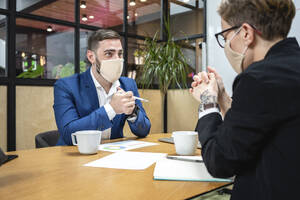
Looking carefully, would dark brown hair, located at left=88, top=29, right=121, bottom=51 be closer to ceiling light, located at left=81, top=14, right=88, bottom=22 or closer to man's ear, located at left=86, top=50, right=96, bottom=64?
man's ear, located at left=86, top=50, right=96, bottom=64

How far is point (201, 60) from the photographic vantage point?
4.04 metres

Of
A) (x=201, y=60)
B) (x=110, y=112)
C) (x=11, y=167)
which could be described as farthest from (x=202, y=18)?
(x=11, y=167)

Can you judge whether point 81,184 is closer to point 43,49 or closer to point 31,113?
point 31,113

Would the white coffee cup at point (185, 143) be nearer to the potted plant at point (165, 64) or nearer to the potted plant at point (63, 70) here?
the potted plant at point (63, 70)

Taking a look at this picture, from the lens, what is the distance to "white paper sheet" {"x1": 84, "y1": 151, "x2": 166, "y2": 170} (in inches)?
35.4

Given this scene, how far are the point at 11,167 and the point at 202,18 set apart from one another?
3.73 m

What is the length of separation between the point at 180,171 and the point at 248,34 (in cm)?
47

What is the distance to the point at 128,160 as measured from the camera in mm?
983

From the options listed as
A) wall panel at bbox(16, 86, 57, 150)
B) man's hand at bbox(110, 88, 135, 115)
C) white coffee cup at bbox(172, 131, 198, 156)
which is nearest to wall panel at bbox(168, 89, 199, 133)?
wall panel at bbox(16, 86, 57, 150)

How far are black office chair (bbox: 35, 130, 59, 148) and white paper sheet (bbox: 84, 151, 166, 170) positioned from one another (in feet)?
2.44

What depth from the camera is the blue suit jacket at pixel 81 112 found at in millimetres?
1438

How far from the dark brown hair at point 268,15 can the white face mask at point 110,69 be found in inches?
45.4

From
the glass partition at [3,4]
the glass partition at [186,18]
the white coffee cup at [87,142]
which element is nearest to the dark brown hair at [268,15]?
the white coffee cup at [87,142]

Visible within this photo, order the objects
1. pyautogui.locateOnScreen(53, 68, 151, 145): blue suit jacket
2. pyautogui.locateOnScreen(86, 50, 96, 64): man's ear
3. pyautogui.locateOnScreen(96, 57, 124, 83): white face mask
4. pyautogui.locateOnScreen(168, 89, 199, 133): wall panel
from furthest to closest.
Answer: pyautogui.locateOnScreen(168, 89, 199, 133): wall panel
pyautogui.locateOnScreen(86, 50, 96, 64): man's ear
pyautogui.locateOnScreen(96, 57, 124, 83): white face mask
pyautogui.locateOnScreen(53, 68, 151, 145): blue suit jacket
